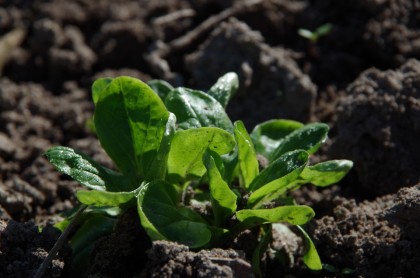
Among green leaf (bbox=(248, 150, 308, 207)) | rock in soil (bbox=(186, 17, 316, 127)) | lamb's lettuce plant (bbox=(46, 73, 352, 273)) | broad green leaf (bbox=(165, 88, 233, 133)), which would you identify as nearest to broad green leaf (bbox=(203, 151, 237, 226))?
lamb's lettuce plant (bbox=(46, 73, 352, 273))

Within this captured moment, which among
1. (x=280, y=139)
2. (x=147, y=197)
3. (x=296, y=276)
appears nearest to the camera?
(x=147, y=197)

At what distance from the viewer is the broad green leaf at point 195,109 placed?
2504 mm

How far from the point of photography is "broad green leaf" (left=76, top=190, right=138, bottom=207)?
6.84 ft

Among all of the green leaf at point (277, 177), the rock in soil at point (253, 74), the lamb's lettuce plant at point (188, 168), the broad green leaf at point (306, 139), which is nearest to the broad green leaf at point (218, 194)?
the lamb's lettuce plant at point (188, 168)

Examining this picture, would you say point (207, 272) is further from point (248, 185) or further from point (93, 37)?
point (93, 37)

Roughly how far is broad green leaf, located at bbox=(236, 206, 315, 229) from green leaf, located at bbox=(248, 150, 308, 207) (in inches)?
4.5

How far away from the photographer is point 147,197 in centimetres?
226

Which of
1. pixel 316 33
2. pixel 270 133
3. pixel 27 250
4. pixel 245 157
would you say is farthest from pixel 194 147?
pixel 316 33

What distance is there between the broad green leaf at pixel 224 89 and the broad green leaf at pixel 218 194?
448 mm

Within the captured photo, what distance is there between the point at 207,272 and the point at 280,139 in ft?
2.97

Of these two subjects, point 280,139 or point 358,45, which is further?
point 358,45

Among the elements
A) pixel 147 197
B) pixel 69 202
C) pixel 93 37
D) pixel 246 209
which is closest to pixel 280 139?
pixel 246 209

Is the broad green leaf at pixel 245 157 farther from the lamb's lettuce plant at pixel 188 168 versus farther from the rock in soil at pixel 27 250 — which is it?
the rock in soil at pixel 27 250

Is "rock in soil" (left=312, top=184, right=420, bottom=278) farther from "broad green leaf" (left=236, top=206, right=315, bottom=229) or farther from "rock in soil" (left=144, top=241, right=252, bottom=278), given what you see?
"rock in soil" (left=144, top=241, right=252, bottom=278)
